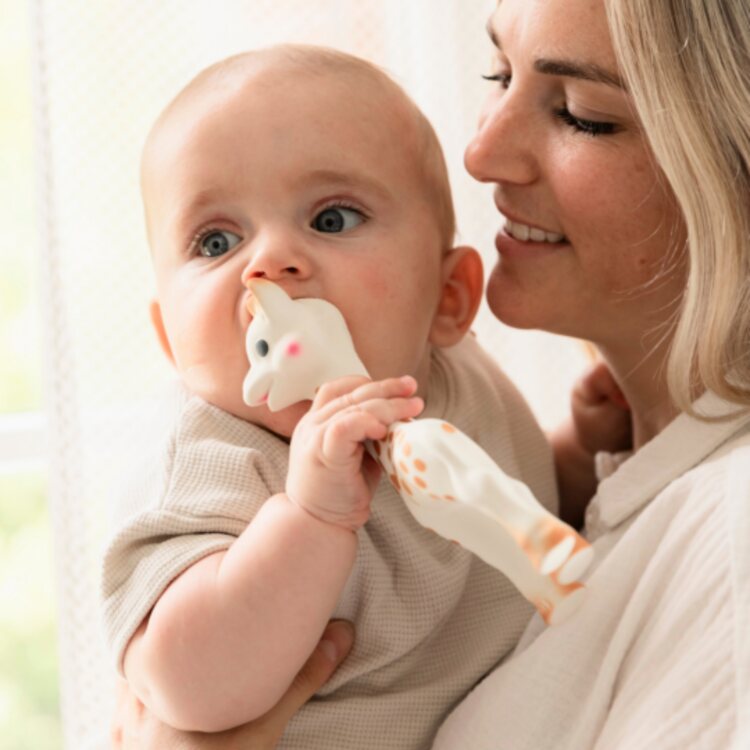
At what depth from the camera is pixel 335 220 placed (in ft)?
4.10

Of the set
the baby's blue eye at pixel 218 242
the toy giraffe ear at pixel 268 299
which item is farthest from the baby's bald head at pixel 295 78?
the toy giraffe ear at pixel 268 299

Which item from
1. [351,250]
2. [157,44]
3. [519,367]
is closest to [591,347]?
[519,367]

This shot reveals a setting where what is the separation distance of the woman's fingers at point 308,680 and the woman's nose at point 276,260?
394 mm

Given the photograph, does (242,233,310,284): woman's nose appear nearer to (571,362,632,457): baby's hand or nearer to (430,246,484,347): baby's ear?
(430,246,484,347): baby's ear

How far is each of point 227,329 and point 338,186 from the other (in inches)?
8.1

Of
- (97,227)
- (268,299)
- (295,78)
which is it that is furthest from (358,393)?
(97,227)

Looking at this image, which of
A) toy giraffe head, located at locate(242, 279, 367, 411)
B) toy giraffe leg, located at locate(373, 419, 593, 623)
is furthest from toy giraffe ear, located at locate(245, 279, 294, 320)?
toy giraffe leg, located at locate(373, 419, 593, 623)

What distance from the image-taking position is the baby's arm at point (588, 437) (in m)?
1.72

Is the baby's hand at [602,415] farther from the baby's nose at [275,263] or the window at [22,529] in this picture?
the window at [22,529]

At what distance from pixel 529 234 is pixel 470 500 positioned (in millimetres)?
658

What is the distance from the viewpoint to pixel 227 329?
119 centimetres

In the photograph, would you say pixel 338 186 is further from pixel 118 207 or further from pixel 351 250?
pixel 118 207

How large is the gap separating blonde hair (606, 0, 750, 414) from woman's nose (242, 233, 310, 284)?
41 cm

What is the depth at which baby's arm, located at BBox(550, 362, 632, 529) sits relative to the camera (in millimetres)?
1722
